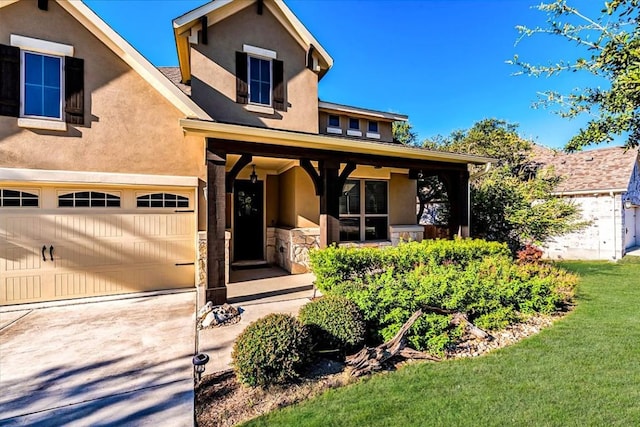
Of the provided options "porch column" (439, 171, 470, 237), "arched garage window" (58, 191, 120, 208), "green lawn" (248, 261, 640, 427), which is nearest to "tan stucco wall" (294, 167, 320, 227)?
"porch column" (439, 171, 470, 237)

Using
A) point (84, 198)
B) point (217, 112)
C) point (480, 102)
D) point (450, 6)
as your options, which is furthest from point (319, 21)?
point (480, 102)

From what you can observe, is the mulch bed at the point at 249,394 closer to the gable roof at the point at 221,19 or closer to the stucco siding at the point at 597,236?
the gable roof at the point at 221,19

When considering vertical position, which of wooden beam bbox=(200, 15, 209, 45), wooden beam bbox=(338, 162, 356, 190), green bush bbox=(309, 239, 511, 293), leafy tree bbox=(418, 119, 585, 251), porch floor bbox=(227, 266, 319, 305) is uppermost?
wooden beam bbox=(200, 15, 209, 45)

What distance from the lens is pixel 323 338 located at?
13.3ft

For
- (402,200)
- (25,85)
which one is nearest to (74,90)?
(25,85)

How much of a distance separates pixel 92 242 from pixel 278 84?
6446mm

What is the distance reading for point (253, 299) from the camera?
270 inches

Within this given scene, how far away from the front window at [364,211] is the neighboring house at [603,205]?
8762 mm

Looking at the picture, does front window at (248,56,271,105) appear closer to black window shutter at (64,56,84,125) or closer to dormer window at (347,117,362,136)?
dormer window at (347,117,362,136)

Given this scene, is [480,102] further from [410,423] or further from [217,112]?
[410,423]

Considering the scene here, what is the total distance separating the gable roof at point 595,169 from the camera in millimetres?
15617

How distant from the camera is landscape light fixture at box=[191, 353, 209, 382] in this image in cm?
333

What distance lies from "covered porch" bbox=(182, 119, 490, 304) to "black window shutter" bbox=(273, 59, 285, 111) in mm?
1812

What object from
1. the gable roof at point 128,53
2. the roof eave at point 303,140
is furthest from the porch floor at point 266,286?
the gable roof at point 128,53
